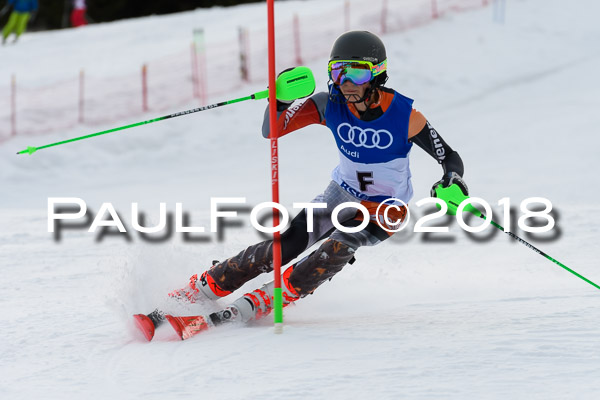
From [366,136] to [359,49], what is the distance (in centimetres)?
46

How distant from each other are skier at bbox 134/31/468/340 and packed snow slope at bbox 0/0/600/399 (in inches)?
9.1

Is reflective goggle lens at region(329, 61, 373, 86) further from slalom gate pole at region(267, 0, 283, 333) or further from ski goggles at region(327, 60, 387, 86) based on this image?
slalom gate pole at region(267, 0, 283, 333)

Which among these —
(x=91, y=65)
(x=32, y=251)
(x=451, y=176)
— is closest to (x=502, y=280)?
(x=451, y=176)

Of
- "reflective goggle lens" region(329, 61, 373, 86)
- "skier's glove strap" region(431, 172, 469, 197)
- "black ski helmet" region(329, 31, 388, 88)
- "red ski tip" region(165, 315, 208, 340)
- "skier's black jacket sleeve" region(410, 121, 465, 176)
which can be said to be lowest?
"red ski tip" region(165, 315, 208, 340)

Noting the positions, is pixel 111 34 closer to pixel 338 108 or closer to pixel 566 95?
pixel 566 95

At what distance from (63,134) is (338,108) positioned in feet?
28.6

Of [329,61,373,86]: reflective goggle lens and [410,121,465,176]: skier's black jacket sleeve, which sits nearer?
[329,61,373,86]: reflective goggle lens

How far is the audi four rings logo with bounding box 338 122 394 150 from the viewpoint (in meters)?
4.39

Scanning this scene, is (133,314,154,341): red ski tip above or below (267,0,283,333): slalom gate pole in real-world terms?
below

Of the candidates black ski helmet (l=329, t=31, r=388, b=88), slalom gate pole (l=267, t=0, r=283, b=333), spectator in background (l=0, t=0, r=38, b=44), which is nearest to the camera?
slalom gate pole (l=267, t=0, r=283, b=333)

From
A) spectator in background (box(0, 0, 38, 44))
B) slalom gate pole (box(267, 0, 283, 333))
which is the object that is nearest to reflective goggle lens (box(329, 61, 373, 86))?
slalom gate pole (box(267, 0, 283, 333))

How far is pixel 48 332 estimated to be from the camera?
14.6ft

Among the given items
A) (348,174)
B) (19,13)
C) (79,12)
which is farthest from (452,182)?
(79,12)

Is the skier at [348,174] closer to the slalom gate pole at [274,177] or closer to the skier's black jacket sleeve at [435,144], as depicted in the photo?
the skier's black jacket sleeve at [435,144]
